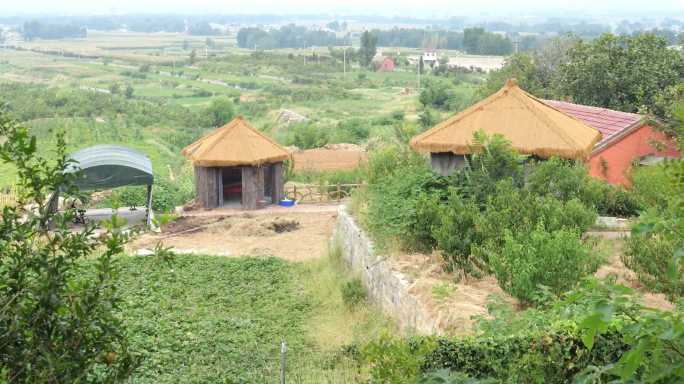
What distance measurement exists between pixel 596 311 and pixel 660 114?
24.3 m

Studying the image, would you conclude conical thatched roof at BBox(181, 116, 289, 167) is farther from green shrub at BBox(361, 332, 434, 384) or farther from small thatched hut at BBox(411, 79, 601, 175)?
green shrub at BBox(361, 332, 434, 384)

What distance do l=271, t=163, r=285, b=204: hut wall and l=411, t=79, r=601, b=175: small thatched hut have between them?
7560 millimetres

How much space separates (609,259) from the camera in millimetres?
12242

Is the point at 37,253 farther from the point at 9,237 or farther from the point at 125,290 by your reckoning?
the point at 125,290

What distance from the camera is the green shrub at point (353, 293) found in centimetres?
1349

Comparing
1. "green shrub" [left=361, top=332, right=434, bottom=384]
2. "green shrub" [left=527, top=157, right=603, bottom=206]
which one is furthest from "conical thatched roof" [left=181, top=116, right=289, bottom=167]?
"green shrub" [left=361, top=332, right=434, bottom=384]

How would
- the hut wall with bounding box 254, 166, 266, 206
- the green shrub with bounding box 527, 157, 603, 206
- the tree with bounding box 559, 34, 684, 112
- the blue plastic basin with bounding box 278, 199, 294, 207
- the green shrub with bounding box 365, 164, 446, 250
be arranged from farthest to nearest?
→ the tree with bounding box 559, 34, 684, 112
the blue plastic basin with bounding box 278, 199, 294, 207
the hut wall with bounding box 254, 166, 266, 206
the green shrub with bounding box 527, 157, 603, 206
the green shrub with bounding box 365, 164, 446, 250

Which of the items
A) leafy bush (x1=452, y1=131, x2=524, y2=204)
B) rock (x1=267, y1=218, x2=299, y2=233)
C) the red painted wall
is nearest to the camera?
leafy bush (x1=452, y1=131, x2=524, y2=204)

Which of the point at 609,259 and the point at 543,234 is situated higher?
the point at 543,234

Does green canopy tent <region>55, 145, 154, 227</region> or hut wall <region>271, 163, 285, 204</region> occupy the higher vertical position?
green canopy tent <region>55, 145, 154, 227</region>

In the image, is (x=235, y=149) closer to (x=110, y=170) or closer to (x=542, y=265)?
(x=110, y=170)

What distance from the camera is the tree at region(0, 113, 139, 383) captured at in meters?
4.53

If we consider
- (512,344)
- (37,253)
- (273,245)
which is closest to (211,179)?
(273,245)

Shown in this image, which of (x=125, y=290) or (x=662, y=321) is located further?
(x=125, y=290)
